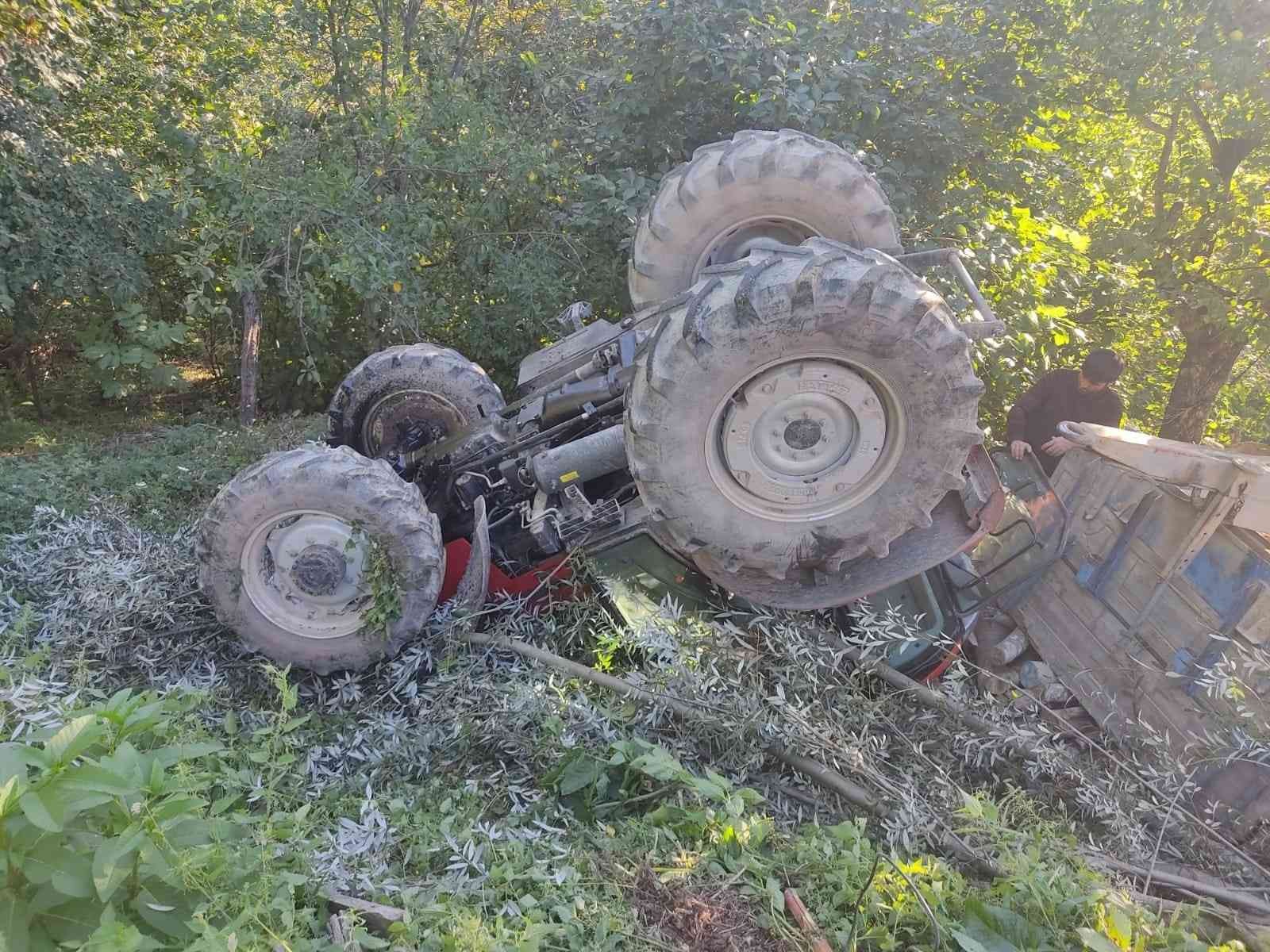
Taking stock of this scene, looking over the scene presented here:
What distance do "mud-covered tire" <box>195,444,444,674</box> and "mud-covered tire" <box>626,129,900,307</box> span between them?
1696 mm

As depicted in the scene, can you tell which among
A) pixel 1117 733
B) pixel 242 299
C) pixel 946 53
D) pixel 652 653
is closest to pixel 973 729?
pixel 1117 733

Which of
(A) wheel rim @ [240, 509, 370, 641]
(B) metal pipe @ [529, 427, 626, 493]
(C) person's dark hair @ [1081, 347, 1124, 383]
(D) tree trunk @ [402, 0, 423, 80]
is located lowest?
(A) wheel rim @ [240, 509, 370, 641]

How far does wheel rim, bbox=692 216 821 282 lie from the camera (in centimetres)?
392

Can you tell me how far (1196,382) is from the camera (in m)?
6.40

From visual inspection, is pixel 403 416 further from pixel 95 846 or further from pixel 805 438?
pixel 95 846

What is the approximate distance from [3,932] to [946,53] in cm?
628

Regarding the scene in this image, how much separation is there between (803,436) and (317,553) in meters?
2.00

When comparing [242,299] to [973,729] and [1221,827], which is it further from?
[1221,827]

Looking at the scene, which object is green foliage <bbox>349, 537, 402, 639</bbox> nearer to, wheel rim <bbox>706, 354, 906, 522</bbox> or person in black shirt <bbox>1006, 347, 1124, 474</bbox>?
wheel rim <bbox>706, 354, 906, 522</bbox>

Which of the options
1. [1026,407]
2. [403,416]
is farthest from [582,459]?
[1026,407]

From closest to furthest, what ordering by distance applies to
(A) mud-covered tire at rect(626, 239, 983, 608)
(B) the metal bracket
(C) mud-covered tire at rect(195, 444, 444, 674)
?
(A) mud-covered tire at rect(626, 239, 983, 608), (C) mud-covered tire at rect(195, 444, 444, 674), (B) the metal bracket

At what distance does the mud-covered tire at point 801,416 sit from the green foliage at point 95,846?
1764 millimetres

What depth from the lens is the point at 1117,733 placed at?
10.8ft

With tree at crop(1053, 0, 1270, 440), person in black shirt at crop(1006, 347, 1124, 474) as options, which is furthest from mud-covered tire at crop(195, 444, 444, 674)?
tree at crop(1053, 0, 1270, 440)
